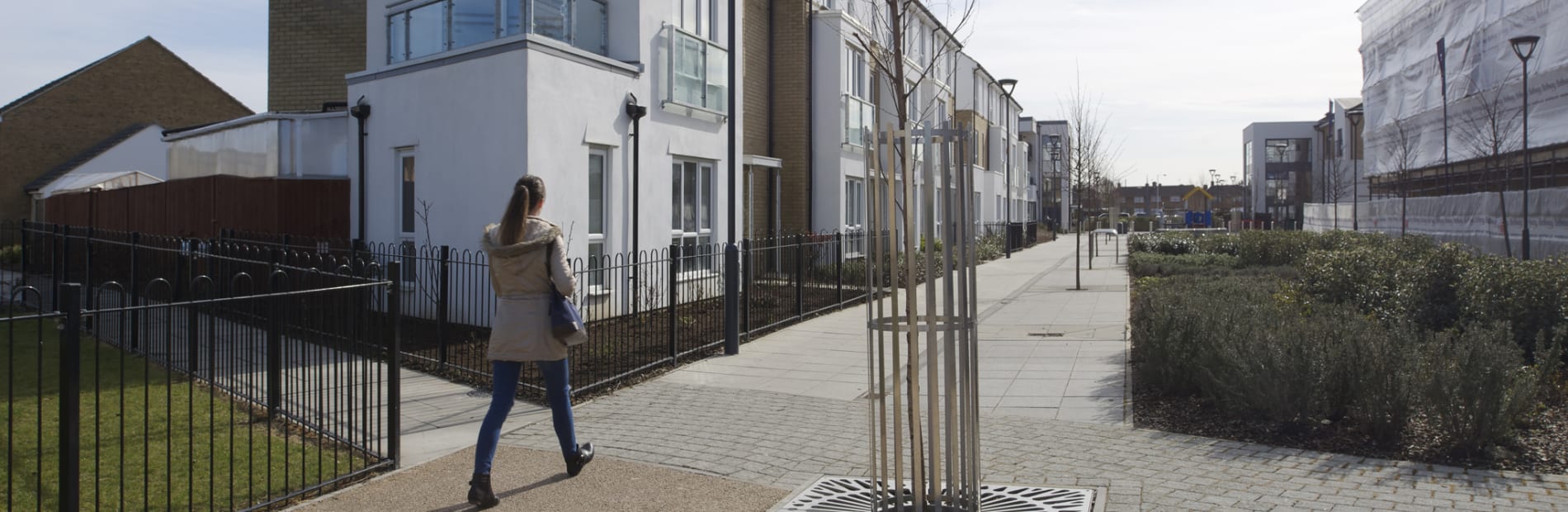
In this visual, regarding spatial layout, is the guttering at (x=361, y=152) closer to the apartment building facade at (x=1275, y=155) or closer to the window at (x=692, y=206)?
the window at (x=692, y=206)

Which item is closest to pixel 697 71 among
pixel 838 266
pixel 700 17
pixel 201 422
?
pixel 700 17

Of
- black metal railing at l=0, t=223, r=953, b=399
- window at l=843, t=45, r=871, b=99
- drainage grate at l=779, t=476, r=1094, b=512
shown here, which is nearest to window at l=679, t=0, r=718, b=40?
black metal railing at l=0, t=223, r=953, b=399

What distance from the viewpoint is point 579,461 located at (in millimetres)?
5520

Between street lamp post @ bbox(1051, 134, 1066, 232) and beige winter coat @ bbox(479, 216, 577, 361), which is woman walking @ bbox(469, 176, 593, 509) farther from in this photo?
street lamp post @ bbox(1051, 134, 1066, 232)

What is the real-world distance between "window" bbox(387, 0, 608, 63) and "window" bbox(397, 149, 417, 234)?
4.41 ft

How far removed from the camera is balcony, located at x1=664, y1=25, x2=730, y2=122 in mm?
14102

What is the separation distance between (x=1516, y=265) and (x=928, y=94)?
2018 centimetres

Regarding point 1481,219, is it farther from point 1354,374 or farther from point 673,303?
point 673,303

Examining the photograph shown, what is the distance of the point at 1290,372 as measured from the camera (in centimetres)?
630

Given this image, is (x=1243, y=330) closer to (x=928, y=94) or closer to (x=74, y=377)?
(x=74, y=377)

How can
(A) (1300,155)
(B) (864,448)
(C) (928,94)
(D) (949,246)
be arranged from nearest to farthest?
(D) (949,246)
(B) (864,448)
(C) (928,94)
(A) (1300,155)

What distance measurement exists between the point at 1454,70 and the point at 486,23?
26.3 m

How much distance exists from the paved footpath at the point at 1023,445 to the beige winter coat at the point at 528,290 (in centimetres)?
83

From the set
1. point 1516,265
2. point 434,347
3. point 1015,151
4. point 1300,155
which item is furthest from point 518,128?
point 1300,155
